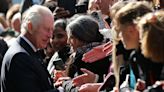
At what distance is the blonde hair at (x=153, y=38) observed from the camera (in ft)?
16.7

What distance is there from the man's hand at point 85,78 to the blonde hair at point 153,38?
1.49 m

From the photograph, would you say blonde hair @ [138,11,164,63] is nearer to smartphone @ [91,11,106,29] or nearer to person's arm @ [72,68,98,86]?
person's arm @ [72,68,98,86]

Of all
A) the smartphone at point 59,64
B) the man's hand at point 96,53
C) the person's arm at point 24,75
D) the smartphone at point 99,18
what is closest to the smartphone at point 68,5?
the smartphone at point 99,18

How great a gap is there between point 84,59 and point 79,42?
262 mm

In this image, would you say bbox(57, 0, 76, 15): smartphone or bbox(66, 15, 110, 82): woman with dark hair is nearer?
bbox(66, 15, 110, 82): woman with dark hair

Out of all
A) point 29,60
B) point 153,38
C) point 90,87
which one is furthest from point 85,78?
point 153,38

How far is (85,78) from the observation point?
21.8 feet

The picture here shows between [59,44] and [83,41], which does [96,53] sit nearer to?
[83,41]

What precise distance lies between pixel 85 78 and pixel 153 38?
1681mm

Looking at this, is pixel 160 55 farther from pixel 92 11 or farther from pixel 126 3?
pixel 92 11

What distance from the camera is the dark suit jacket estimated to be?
6.28 m

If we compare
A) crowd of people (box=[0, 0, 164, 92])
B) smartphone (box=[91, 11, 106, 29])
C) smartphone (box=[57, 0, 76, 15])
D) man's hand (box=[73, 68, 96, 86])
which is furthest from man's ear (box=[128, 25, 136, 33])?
smartphone (box=[57, 0, 76, 15])

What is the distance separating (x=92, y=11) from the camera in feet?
25.4

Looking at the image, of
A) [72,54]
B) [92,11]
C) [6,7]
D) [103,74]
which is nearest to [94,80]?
[103,74]
